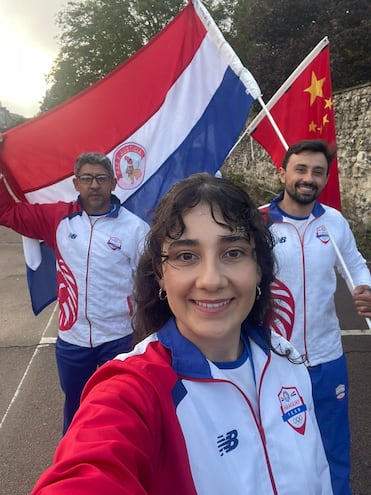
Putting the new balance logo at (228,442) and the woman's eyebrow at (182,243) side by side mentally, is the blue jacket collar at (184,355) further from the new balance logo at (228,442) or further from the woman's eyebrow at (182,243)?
the woman's eyebrow at (182,243)

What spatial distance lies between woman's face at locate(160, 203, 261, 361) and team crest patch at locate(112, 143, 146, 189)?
2.19m

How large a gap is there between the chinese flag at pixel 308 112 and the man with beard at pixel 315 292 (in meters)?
0.82

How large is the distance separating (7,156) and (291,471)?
9.73ft

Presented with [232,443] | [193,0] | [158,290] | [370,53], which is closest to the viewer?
[232,443]

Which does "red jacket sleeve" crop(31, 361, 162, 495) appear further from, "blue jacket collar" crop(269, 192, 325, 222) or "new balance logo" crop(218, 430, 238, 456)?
"blue jacket collar" crop(269, 192, 325, 222)

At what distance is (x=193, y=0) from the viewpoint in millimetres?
3170

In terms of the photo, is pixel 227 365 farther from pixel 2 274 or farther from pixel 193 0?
pixel 2 274

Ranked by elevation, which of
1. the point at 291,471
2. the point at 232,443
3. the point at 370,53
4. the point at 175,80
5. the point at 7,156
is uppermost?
the point at 370,53

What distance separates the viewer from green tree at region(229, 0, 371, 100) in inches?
447

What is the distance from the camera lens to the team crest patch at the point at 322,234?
260 cm

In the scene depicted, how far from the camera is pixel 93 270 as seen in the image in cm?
278

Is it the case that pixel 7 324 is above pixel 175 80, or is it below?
below

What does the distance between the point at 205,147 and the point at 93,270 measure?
1340mm

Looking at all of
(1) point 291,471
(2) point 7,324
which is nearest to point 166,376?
(1) point 291,471
